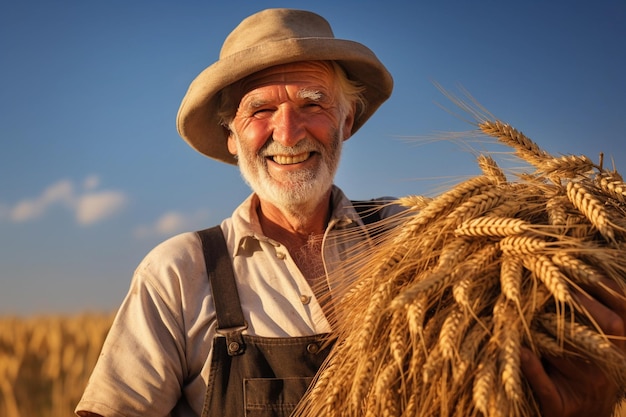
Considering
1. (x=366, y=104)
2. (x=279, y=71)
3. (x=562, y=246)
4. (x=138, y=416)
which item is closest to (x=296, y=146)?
(x=279, y=71)

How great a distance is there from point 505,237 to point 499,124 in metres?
0.74

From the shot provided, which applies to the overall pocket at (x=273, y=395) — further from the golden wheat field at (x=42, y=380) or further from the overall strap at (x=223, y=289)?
the golden wheat field at (x=42, y=380)

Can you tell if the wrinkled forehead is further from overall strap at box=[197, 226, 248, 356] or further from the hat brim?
overall strap at box=[197, 226, 248, 356]

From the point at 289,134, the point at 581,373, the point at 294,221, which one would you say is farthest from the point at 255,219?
the point at 581,373

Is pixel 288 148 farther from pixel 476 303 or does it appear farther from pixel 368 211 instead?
pixel 476 303

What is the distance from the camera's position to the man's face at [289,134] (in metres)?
3.40

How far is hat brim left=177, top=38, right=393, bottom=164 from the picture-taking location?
3.41 m

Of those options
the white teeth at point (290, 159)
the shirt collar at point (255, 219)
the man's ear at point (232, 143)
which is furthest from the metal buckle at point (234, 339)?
the man's ear at point (232, 143)

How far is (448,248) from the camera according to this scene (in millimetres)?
1963

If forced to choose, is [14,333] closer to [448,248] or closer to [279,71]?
[279,71]

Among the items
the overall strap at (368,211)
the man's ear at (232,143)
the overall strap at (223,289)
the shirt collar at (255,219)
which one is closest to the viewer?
the overall strap at (223,289)

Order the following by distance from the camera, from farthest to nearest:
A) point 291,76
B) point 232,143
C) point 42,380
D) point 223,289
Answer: point 42,380 → point 232,143 → point 291,76 → point 223,289

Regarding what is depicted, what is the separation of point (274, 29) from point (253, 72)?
0.96 ft

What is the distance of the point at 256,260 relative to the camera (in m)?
3.22
